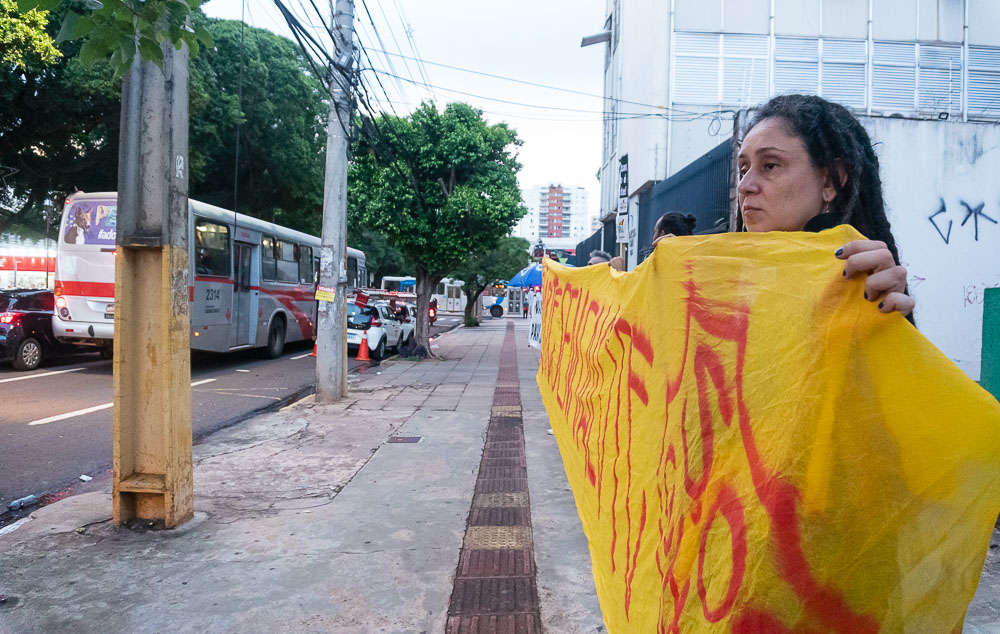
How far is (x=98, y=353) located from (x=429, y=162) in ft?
30.0

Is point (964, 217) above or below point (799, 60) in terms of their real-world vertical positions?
below

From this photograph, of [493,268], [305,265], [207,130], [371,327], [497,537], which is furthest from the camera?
[493,268]

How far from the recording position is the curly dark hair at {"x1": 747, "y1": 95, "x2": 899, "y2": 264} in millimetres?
1569

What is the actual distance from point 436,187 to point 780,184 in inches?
599

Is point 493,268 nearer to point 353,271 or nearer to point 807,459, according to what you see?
point 353,271

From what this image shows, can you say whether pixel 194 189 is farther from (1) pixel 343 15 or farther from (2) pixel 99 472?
(2) pixel 99 472

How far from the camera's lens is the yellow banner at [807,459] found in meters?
1.21

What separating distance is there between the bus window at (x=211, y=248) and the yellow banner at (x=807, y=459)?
42.2ft

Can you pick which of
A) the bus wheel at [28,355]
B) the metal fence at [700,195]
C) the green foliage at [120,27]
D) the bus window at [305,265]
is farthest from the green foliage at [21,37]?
the metal fence at [700,195]

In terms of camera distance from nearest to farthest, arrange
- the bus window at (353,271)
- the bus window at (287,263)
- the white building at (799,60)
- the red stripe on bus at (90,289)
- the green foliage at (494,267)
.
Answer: the red stripe on bus at (90,289), the white building at (799,60), the bus window at (287,263), the bus window at (353,271), the green foliage at (494,267)

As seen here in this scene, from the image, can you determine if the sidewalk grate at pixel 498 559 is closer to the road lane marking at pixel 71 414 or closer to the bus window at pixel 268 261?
the road lane marking at pixel 71 414

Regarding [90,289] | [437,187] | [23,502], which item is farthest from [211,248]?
[23,502]

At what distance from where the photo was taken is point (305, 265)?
60.8ft

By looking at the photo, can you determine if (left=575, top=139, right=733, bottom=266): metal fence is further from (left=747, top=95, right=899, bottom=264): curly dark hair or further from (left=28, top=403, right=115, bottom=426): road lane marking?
(left=28, top=403, right=115, bottom=426): road lane marking
